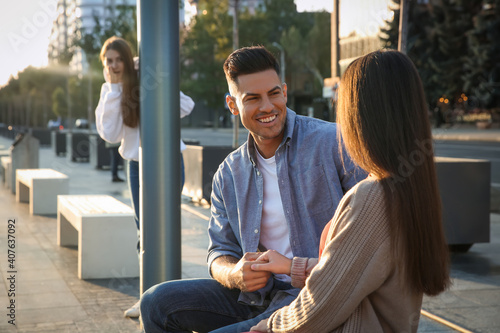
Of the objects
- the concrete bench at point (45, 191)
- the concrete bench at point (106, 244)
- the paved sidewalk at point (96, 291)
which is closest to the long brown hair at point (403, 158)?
the paved sidewalk at point (96, 291)

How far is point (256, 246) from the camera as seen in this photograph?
253 cm

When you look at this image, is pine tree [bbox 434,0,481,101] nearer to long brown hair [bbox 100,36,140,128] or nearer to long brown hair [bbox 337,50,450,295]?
long brown hair [bbox 100,36,140,128]

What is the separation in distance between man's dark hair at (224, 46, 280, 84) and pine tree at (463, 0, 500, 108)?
1414 inches

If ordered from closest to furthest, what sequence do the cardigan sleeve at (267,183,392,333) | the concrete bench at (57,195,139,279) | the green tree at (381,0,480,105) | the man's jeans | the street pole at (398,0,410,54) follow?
1. the cardigan sleeve at (267,183,392,333)
2. the man's jeans
3. the concrete bench at (57,195,139,279)
4. the street pole at (398,0,410,54)
5. the green tree at (381,0,480,105)

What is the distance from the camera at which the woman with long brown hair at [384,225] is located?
1772mm

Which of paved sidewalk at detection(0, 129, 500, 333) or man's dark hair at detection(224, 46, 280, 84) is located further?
paved sidewalk at detection(0, 129, 500, 333)

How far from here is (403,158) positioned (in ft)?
5.96

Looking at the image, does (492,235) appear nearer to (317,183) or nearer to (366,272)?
(317,183)

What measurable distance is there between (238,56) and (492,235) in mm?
5610

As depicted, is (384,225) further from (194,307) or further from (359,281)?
(194,307)

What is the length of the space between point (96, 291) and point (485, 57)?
34.5 meters

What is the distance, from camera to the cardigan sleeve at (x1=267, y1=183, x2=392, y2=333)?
1769mm

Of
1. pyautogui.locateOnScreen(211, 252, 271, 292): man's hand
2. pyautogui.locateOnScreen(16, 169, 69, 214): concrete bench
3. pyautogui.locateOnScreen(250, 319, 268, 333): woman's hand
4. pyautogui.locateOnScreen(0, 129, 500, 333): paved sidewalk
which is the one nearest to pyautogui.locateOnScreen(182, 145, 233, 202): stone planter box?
pyautogui.locateOnScreen(16, 169, 69, 214): concrete bench

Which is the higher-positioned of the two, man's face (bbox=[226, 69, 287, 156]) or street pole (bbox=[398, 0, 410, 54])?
street pole (bbox=[398, 0, 410, 54])
